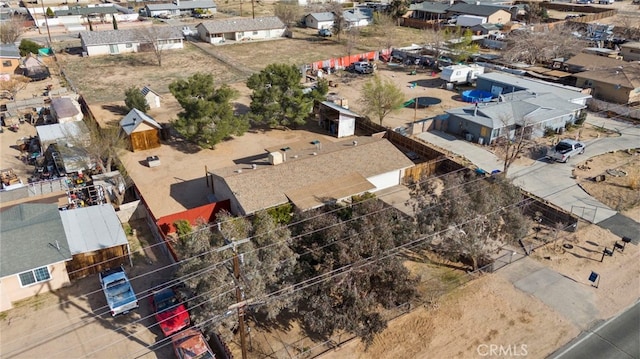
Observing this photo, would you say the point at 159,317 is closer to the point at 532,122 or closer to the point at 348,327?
the point at 348,327

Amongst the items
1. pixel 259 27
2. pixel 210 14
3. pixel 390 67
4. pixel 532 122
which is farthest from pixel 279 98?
pixel 210 14

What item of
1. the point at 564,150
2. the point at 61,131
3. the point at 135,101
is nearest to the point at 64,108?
the point at 61,131

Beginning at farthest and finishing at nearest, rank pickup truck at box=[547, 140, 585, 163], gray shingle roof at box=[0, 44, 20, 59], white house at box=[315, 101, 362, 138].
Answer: gray shingle roof at box=[0, 44, 20, 59] < white house at box=[315, 101, 362, 138] < pickup truck at box=[547, 140, 585, 163]

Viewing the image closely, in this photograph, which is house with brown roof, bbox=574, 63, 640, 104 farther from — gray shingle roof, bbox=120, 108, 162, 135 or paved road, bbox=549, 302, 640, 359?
gray shingle roof, bbox=120, 108, 162, 135

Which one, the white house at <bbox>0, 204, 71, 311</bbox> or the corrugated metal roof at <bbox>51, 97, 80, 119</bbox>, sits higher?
the corrugated metal roof at <bbox>51, 97, 80, 119</bbox>

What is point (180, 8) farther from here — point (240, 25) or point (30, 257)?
point (30, 257)

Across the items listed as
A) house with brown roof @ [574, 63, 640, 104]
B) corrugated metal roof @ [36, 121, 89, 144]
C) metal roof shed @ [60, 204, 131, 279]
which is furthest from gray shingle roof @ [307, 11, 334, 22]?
metal roof shed @ [60, 204, 131, 279]
